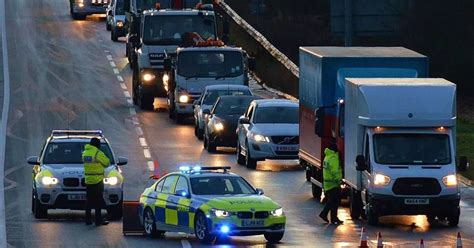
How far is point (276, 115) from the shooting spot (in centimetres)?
4019

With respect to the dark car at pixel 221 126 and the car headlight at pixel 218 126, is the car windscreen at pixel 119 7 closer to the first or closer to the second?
the dark car at pixel 221 126

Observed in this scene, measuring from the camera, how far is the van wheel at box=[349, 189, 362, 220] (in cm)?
Result: 3025

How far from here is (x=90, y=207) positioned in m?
28.9

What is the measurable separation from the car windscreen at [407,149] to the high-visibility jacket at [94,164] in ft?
16.6

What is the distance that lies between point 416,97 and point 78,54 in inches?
1478

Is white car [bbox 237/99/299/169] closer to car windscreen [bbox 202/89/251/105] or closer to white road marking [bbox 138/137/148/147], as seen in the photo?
white road marking [bbox 138/137/148/147]

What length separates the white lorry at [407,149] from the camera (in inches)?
1147

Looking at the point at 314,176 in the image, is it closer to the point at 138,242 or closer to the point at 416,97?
the point at 416,97

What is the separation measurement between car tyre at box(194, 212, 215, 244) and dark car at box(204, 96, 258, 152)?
52.2ft

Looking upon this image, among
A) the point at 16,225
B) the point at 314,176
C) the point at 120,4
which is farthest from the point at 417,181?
the point at 120,4

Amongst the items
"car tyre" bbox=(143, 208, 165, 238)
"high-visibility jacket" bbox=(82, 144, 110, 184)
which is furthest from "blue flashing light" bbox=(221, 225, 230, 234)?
"high-visibility jacket" bbox=(82, 144, 110, 184)

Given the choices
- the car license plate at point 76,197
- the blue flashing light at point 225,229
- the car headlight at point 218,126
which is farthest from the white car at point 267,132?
the blue flashing light at point 225,229

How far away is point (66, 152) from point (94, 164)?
1952 millimetres

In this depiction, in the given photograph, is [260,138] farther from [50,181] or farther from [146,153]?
[50,181]
